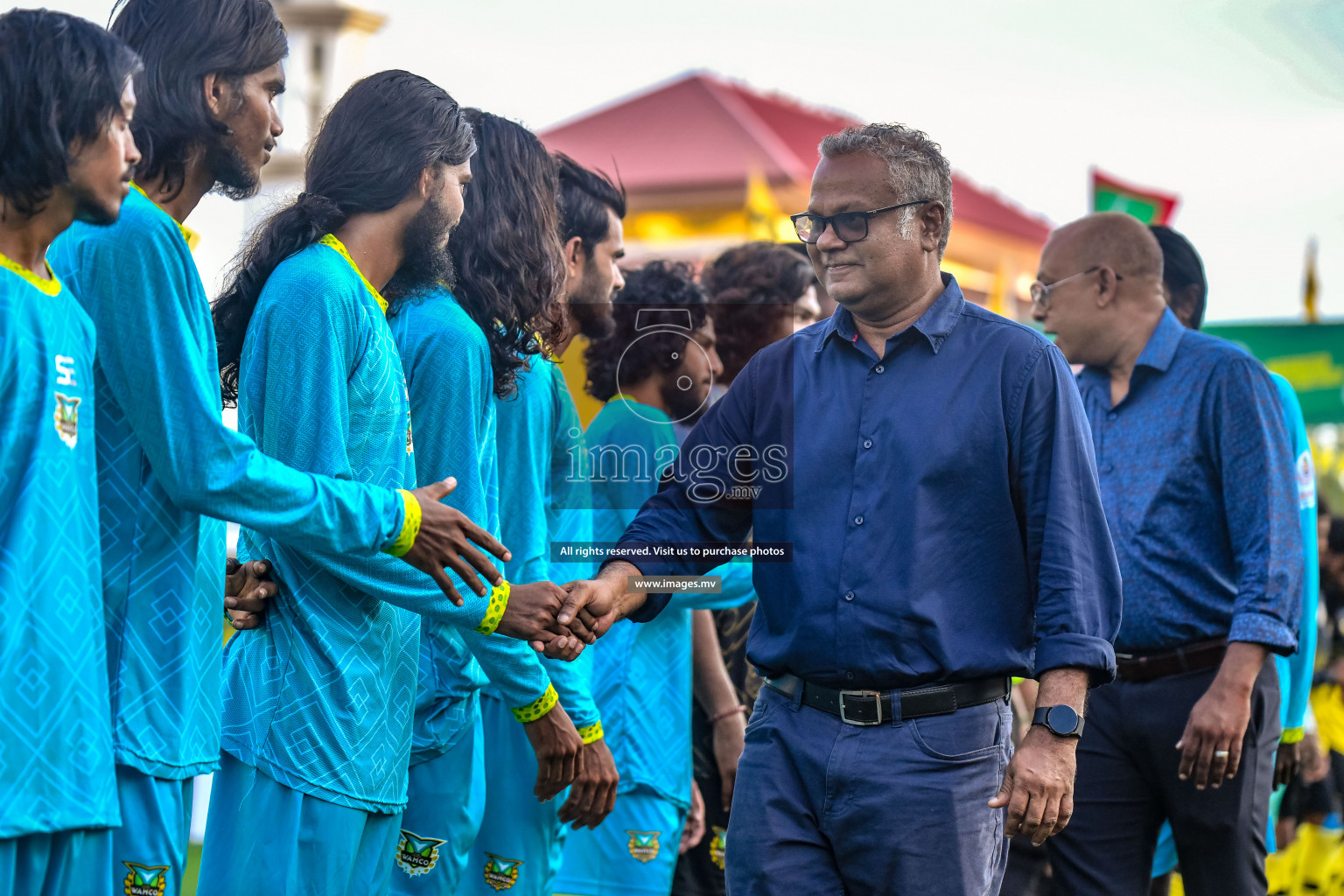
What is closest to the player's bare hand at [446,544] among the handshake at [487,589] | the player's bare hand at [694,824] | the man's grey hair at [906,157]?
the handshake at [487,589]

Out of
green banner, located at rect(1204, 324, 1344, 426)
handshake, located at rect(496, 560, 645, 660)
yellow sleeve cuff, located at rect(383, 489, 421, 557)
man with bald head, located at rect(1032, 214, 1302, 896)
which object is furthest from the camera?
green banner, located at rect(1204, 324, 1344, 426)

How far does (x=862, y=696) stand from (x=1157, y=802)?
1829 millimetres

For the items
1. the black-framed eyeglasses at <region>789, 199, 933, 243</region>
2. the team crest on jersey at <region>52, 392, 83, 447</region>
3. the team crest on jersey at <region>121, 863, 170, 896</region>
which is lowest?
the team crest on jersey at <region>121, 863, 170, 896</region>

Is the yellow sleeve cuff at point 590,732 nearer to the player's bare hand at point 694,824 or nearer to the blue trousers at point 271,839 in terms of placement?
the blue trousers at point 271,839

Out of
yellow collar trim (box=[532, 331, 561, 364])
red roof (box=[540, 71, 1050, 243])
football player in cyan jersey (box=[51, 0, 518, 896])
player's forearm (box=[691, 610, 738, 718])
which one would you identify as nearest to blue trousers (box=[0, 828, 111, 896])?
football player in cyan jersey (box=[51, 0, 518, 896])

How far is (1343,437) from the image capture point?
74.4ft

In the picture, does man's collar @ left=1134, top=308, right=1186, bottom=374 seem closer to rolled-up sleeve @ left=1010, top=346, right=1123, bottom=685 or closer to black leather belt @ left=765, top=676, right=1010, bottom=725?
rolled-up sleeve @ left=1010, top=346, right=1123, bottom=685

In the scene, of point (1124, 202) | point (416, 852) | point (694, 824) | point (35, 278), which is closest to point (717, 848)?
point (694, 824)

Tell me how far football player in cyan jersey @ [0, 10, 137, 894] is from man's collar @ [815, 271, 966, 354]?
1.54m

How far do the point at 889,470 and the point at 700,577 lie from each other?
51 cm

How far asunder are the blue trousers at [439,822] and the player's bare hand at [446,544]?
609 mm

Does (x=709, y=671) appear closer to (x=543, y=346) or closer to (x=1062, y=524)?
(x=543, y=346)

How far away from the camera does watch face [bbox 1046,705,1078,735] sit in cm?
258

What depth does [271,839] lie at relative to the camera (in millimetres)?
2402
